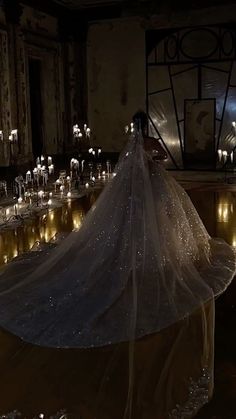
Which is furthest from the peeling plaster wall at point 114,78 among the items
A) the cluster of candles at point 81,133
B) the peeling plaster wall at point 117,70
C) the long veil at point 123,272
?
the long veil at point 123,272

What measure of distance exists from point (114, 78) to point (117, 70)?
0.19 meters

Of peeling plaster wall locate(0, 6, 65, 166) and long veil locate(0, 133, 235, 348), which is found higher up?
peeling plaster wall locate(0, 6, 65, 166)

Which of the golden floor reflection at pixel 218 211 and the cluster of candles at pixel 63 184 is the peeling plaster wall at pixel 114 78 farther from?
the golden floor reflection at pixel 218 211

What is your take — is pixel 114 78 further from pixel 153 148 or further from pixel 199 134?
pixel 153 148

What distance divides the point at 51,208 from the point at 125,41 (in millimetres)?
5772

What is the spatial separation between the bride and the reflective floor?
62 mm

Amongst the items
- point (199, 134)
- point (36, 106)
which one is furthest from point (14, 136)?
point (199, 134)

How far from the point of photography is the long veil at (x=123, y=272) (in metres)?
3.23

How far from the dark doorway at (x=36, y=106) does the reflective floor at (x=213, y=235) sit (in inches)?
134

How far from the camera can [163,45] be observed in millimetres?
11086

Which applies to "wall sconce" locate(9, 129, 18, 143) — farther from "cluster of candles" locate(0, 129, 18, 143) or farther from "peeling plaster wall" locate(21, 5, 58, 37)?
"peeling plaster wall" locate(21, 5, 58, 37)

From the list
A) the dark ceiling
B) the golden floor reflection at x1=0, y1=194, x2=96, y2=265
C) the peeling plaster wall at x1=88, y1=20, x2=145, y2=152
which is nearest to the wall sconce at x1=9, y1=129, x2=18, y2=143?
the golden floor reflection at x1=0, y1=194, x2=96, y2=265

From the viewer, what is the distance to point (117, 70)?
11.7 m

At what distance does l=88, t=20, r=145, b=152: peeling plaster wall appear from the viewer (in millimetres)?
11391
